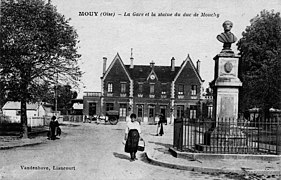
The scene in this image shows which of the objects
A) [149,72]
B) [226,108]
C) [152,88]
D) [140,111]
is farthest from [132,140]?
[149,72]

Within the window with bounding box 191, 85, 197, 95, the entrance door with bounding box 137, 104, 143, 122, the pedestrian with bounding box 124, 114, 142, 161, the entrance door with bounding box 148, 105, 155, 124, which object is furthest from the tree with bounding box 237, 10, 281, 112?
the entrance door with bounding box 137, 104, 143, 122

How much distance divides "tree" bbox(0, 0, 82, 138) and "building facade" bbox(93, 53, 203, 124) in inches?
1307

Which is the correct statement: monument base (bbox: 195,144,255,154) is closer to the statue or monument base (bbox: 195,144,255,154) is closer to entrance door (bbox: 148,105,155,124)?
the statue

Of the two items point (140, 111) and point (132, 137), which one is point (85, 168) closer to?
point (132, 137)

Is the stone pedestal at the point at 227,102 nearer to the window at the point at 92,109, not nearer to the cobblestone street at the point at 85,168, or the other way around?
the cobblestone street at the point at 85,168

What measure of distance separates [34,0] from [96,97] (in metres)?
36.0

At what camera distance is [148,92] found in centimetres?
5438

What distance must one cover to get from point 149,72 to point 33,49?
128 ft

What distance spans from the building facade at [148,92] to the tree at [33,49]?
33.2 meters

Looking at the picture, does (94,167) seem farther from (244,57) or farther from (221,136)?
(244,57)

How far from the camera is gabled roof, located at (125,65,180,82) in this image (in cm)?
5525

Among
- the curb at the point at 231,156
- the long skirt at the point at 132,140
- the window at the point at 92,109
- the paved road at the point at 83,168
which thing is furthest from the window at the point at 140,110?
the long skirt at the point at 132,140

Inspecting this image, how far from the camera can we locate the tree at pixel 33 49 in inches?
662

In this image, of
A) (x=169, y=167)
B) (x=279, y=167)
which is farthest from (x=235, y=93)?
(x=169, y=167)
